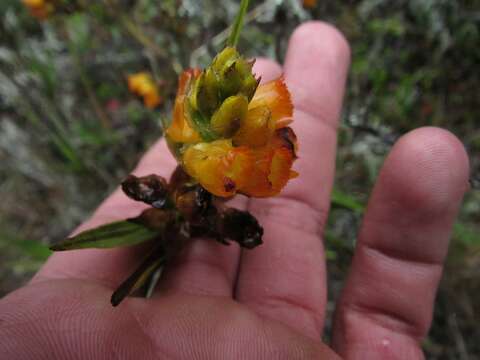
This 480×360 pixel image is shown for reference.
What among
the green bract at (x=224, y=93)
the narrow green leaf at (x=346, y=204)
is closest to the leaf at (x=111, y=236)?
the green bract at (x=224, y=93)

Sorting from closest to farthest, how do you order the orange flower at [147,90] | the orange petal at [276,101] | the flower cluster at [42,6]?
1. the orange petal at [276,101]
2. the flower cluster at [42,6]
3. the orange flower at [147,90]

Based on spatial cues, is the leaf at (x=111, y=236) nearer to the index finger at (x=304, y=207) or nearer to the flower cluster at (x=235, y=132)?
the flower cluster at (x=235, y=132)

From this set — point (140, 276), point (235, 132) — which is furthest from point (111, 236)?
point (235, 132)

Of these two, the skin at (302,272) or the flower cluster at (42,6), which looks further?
the flower cluster at (42,6)

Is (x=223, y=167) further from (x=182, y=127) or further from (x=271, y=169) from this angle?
(x=182, y=127)

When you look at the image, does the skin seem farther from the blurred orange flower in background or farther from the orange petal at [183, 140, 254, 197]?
the blurred orange flower in background

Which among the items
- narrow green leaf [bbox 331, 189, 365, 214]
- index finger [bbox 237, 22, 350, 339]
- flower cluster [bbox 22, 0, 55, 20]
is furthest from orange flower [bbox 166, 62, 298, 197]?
flower cluster [bbox 22, 0, 55, 20]
